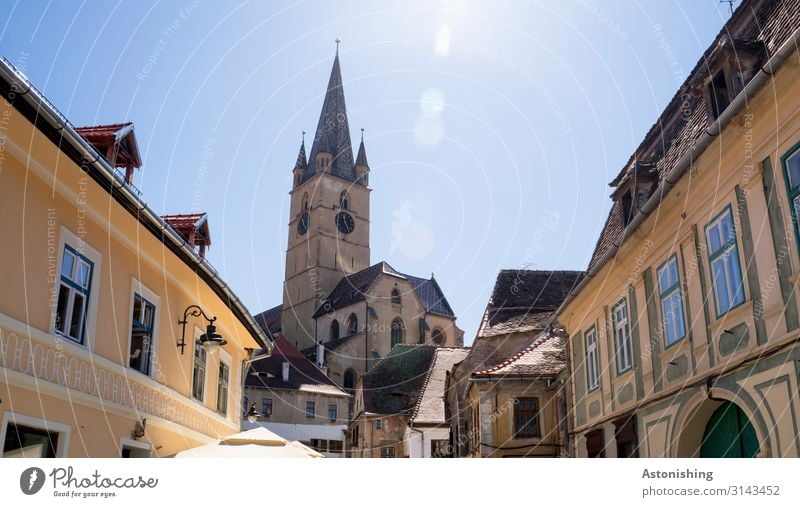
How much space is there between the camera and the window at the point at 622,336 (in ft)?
46.8

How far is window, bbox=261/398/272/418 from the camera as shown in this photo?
52562mm

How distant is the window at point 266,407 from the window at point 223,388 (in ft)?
116

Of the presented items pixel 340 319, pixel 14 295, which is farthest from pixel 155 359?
pixel 340 319

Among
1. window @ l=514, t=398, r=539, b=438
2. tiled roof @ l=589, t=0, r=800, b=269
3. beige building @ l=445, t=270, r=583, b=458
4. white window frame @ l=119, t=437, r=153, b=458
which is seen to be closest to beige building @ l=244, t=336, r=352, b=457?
beige building @ l=445, t=270, r=583, b=458

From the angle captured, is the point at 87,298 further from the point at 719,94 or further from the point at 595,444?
the point at 595,444

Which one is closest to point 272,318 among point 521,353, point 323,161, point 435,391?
point 323,161

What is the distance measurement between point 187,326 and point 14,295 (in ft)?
20.1

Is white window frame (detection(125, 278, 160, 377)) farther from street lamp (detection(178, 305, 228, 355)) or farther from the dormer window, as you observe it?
the dormer window

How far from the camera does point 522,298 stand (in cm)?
3192

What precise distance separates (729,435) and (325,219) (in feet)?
233

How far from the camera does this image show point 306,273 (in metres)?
79.9

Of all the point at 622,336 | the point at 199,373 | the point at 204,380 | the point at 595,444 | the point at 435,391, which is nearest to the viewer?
the point at 622,336

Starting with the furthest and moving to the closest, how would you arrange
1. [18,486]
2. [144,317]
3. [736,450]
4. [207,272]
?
[207,272] < [144,317] < [736,450] < [18,486]

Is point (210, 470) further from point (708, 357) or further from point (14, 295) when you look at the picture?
point (708, 357)
